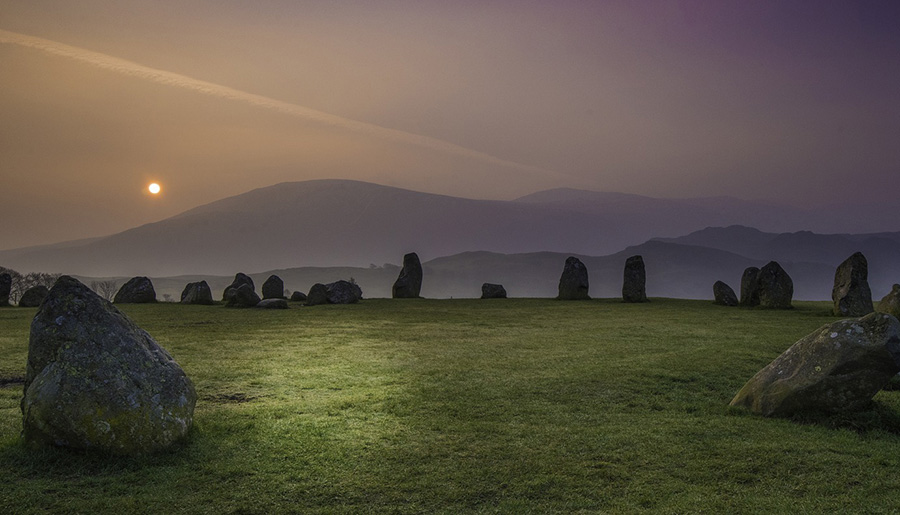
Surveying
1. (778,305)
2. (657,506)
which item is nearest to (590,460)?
(657,506)

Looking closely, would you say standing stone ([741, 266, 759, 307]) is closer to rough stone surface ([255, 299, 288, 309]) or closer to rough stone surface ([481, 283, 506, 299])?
rough stone surface ([481, 283, 506, 299])

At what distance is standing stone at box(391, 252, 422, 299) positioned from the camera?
41.0 metres

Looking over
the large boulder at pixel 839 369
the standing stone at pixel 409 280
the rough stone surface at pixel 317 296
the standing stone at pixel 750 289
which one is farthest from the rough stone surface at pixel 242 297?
the standing stone at pixel 750 289

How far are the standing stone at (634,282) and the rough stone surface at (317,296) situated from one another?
756 inches

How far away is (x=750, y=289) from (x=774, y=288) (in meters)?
1.62

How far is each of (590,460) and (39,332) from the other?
819 centimetres

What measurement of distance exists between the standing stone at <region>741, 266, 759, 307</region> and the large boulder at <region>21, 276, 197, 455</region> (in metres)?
31.5

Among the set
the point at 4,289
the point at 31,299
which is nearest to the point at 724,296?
the point at 31,299

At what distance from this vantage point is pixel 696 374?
12.9 meters

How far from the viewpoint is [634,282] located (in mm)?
35562

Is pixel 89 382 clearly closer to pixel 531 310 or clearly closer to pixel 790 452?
pixel 790 452

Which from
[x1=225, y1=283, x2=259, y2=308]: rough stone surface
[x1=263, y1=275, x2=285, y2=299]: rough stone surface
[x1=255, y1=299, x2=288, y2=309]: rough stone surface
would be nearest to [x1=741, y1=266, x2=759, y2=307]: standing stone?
[x1=255, y1=299, x2=288, y2=309]: rough stone surface

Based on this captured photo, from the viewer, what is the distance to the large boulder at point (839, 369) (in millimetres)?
9031

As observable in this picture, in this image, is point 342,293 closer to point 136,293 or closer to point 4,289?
point 136,293
